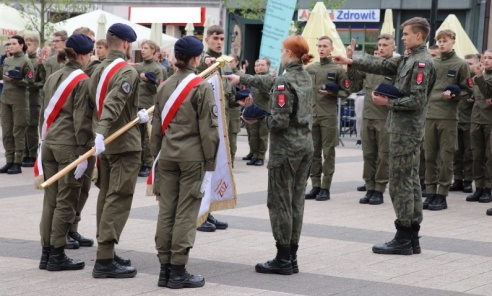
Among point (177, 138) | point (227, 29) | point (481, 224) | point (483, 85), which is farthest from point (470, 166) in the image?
point (227, 29)

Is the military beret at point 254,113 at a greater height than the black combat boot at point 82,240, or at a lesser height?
greater

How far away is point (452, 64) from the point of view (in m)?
12.5

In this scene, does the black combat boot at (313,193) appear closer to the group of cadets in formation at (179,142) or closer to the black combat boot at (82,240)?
the group of cadets in formation at (179,142)

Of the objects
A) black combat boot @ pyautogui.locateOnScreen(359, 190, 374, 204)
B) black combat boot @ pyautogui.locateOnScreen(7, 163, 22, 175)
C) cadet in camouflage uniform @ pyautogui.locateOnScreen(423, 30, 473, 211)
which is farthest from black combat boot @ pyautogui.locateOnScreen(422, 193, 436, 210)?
black combat boot @ pyautogui.locateOnScreen(7, 163, 22, 175)

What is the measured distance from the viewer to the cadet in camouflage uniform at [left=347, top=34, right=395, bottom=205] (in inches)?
504

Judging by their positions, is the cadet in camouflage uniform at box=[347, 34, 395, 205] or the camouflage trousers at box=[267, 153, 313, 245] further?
the cadet in camouflage uniform at box=[347, 34, 395, 205]

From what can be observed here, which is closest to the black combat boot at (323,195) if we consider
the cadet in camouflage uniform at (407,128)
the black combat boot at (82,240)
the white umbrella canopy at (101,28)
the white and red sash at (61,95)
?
the cadet in camouflage uniform at (407,128)

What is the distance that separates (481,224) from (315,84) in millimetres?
3081

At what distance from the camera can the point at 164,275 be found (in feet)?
24.8

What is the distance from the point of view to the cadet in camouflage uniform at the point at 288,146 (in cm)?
812

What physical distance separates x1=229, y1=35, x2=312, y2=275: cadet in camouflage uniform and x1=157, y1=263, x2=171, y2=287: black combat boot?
3.03 feet

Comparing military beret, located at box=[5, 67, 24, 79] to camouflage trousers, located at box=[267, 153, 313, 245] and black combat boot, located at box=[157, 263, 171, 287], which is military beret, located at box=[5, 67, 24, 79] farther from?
black combat boot, located at box=[157, 263, 171, 287]

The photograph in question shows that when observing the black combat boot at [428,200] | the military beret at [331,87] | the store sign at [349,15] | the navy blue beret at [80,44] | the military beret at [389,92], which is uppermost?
the store sign at [349,15]

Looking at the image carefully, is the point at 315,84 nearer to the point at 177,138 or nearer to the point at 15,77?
the point at 15,77
